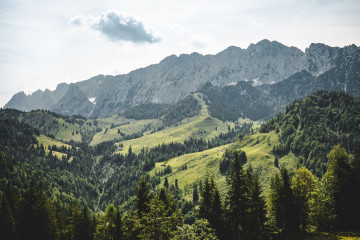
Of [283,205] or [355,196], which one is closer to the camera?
[283,205]

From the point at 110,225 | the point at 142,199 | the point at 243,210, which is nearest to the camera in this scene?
the point at 243,210

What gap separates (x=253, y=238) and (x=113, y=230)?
29.5 metres

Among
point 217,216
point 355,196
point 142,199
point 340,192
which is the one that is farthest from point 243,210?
point 355,196

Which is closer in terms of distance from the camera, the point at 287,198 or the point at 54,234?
the point at 287,198

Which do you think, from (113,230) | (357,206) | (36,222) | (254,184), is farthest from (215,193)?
(36,222)

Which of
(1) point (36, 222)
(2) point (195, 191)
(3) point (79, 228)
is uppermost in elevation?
(1) point (36, 222)

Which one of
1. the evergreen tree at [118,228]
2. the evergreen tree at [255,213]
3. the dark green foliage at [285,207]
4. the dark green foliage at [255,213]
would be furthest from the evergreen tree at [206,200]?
the evergreen tree at [118,228]

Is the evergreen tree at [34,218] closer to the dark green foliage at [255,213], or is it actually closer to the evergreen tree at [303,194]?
the dark green foliage at [255,213]

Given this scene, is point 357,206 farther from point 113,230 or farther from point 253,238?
point 113,230

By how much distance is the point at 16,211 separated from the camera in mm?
63594

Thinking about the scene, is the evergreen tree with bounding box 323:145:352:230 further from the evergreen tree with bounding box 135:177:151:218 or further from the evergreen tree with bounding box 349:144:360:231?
the evergreen tree with bounding box 135:177:151:218

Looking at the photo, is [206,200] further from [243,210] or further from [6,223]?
[6,223]

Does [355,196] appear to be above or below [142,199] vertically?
below

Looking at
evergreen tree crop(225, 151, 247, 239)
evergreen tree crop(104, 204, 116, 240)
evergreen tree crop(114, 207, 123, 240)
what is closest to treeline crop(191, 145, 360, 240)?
evergreen tree crop(225, 151, 247, 239)
